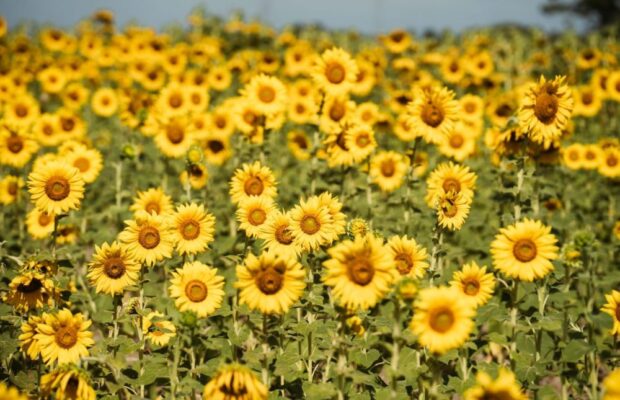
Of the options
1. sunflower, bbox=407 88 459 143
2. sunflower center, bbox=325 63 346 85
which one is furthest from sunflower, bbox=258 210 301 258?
sunflower center, bbox=325 63 346 85

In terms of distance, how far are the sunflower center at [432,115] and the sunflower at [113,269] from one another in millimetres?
2664

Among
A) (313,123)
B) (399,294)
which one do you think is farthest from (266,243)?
(313,123)

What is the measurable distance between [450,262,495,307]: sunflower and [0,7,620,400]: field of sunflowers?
0.01 meters

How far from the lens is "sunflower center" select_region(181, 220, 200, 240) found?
13.2ft

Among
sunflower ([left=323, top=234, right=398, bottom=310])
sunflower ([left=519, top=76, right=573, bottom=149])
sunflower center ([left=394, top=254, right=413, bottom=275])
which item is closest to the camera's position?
sunflower ([left=323, top=234, right=398, bottom=310])

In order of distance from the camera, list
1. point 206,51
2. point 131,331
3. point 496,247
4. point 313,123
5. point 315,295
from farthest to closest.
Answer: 1. point 206,51
2. point 313,123
3. point 131,331
4. point 315,295
5. point 496,247

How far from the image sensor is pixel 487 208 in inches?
253

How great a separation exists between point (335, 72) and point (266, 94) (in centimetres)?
81

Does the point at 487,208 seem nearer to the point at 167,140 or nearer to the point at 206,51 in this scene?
the point at 167,140

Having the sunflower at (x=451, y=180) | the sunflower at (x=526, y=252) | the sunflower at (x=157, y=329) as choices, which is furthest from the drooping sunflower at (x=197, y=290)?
the sunflower at (x=451, y=180)

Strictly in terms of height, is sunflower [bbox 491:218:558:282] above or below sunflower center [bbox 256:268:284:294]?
above

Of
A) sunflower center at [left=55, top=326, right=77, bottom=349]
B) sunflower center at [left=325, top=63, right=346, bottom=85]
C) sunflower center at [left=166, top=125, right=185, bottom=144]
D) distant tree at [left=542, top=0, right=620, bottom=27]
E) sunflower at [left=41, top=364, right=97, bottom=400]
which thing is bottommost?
sunflower at [left=41, top=364, right=97, bottom=400]

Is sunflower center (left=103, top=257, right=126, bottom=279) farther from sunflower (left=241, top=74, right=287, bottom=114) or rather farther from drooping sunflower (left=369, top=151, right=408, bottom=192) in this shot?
drooping sunflower (left=369, top=151, right=408, bottom=192)

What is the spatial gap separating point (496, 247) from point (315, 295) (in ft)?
3.83
